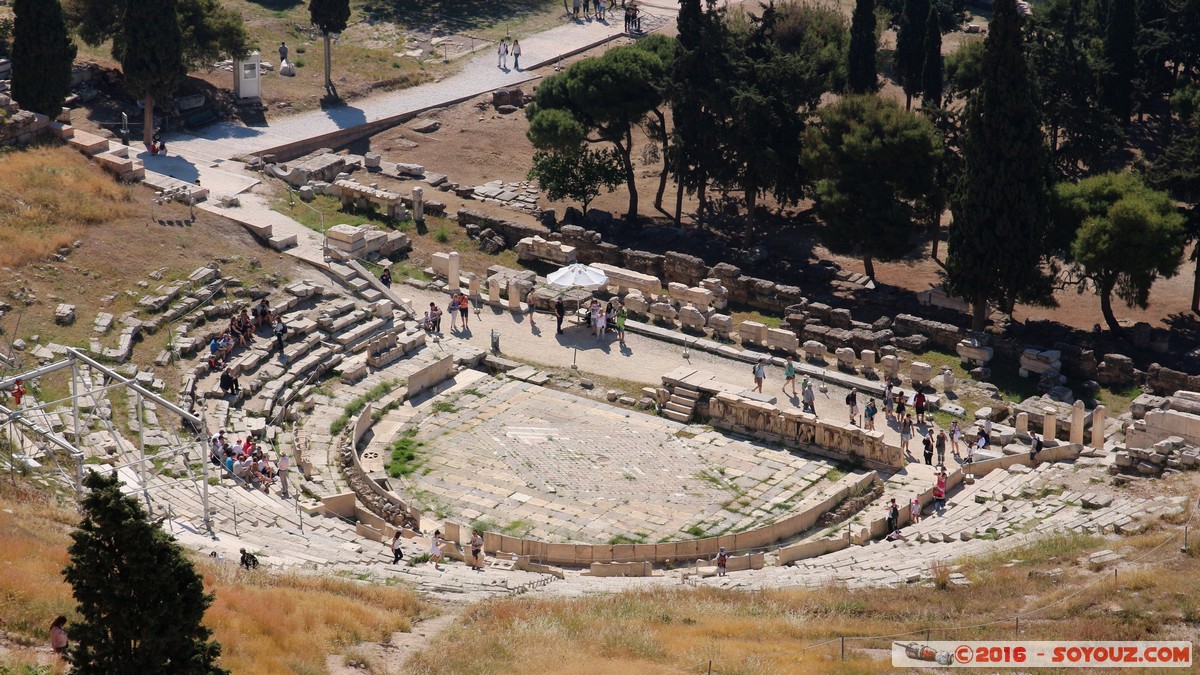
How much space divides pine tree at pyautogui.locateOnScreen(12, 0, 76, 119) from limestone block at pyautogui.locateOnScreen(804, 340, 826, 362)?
29067mm

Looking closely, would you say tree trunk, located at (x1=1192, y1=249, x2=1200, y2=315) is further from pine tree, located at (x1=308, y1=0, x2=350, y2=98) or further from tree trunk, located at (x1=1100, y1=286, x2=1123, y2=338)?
pine tree, located at (x1=308, y1=0, x2=350, y2=98)

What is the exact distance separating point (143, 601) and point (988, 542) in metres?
23.0

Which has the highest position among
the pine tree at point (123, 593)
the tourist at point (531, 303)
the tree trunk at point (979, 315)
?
the pine tree at point (123, 593)

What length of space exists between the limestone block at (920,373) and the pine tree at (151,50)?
30.7 metres

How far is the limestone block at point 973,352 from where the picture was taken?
52969 millimetres

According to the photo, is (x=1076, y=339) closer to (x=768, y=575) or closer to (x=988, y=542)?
(x=988, y=542)

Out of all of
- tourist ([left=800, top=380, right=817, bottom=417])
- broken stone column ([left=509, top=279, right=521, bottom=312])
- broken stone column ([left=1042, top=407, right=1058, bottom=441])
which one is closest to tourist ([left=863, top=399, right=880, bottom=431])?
tourist ([left=800, top=380, right=817, bottom=417])

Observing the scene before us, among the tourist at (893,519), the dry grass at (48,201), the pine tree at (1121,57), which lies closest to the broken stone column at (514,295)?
the dry grass at (48,201)

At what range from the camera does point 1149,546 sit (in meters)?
37.1

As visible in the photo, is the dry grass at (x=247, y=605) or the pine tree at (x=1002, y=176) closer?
the dry grass at (x=247, y=605)

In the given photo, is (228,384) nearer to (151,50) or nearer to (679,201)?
(151,50)

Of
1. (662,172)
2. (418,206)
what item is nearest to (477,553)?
(418,206)

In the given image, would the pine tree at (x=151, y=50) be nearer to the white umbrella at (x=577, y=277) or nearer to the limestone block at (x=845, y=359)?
the white umbrella at (x=577, y=277)

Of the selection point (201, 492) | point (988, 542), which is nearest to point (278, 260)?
point (201, 492)
